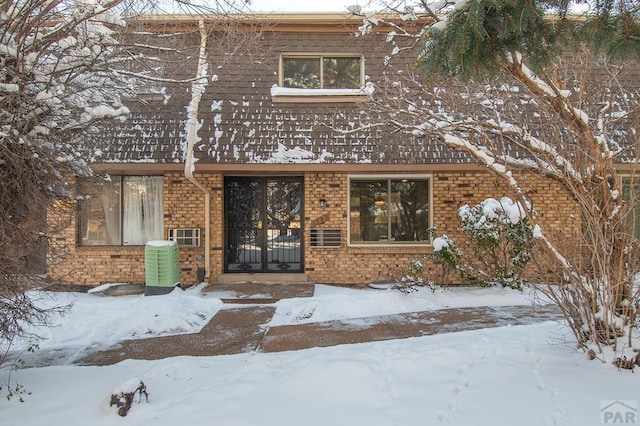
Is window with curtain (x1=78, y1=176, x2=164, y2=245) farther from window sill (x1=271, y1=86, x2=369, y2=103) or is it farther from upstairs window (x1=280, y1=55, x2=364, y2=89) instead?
upstairs window (x1=280, y1=55, x2=364, y2=89)

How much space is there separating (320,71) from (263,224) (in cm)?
382

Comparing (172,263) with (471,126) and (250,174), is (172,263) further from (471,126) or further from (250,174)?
(471,126)

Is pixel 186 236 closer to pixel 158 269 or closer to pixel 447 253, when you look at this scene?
pixel 158 269

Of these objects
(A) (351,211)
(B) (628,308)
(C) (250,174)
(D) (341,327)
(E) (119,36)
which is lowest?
(D) (341,327)

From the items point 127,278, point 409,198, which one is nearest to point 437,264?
point 409,198

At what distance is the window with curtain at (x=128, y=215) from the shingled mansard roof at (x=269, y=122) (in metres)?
1.21

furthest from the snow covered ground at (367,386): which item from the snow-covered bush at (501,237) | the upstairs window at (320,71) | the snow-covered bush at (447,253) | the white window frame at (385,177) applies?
the upstairs window at (320,71)

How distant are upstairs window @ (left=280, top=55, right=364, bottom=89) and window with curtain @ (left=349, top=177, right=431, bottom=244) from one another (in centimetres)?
245

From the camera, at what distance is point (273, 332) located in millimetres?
5910

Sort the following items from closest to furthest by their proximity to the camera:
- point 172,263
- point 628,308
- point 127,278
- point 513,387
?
point 513,387, point 628,308, point 172,263, point 127,278

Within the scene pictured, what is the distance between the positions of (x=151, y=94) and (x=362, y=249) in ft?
18.3

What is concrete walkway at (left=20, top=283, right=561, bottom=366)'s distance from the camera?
5227 mm

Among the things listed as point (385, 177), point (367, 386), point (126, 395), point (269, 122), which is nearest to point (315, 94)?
point (269, 122)

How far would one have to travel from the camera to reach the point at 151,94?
29.7 ft
